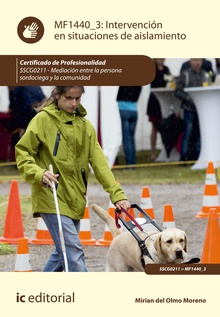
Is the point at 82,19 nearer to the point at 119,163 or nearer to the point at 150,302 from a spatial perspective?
the point at 150,302

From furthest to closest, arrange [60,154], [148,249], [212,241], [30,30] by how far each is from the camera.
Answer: [212,241], [148,249], [60,154], [30,30]

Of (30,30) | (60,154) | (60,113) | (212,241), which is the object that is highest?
(30,30)

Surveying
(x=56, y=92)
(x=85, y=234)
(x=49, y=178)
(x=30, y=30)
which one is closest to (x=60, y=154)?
(x=49, y=178)

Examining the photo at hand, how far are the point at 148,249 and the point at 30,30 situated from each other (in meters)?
1.68

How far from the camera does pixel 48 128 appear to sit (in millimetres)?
6219

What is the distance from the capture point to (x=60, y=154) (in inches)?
244

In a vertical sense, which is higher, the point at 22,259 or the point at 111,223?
the point at 111,223

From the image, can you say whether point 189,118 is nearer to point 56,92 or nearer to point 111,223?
point 111,223

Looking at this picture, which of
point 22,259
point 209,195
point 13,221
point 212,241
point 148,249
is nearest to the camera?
point 148,249

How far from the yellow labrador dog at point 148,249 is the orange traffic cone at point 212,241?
2.68 ft

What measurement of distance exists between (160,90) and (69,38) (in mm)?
9791

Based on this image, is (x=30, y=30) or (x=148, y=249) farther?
(x=148, y=249)

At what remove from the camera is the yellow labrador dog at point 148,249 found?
20.6 ft

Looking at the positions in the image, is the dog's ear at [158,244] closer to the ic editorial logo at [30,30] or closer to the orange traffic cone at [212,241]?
the orange traffic cone at [212,241]
